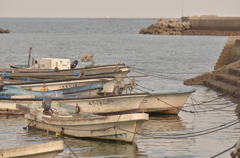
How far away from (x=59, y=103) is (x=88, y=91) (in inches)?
142

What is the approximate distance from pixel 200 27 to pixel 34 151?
9751 centimetres

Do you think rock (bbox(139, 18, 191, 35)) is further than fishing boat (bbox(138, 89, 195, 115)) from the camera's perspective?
Yes

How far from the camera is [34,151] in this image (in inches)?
405

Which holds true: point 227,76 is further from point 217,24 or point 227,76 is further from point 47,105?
point 217,24

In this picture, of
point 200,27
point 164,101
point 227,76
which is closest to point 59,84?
point 164,101

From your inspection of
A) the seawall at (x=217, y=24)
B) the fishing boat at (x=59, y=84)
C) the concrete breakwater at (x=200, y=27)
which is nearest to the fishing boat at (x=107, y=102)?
the fishing boat at (x=59, y=84)

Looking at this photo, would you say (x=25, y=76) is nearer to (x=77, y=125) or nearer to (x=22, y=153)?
(x=77, y=125)

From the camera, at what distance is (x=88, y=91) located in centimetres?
2098

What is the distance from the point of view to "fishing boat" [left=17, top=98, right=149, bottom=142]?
1413 cm

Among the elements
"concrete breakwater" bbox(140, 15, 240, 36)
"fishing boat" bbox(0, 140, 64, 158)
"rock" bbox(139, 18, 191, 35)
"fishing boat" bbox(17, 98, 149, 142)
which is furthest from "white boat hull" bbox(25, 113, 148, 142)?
"rock" bbox(139, 18, 191, 35)

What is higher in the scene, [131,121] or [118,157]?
[131,121]

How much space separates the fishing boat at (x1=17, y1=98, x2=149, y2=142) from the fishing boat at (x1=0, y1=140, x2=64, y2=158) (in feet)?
12.5

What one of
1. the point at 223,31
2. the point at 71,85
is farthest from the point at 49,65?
the point at 223,31

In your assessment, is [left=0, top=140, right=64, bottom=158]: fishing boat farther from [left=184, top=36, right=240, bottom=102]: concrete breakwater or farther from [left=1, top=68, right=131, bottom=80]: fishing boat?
[left=184, top=36, right=240, bottom=102]: concrete breakwater
